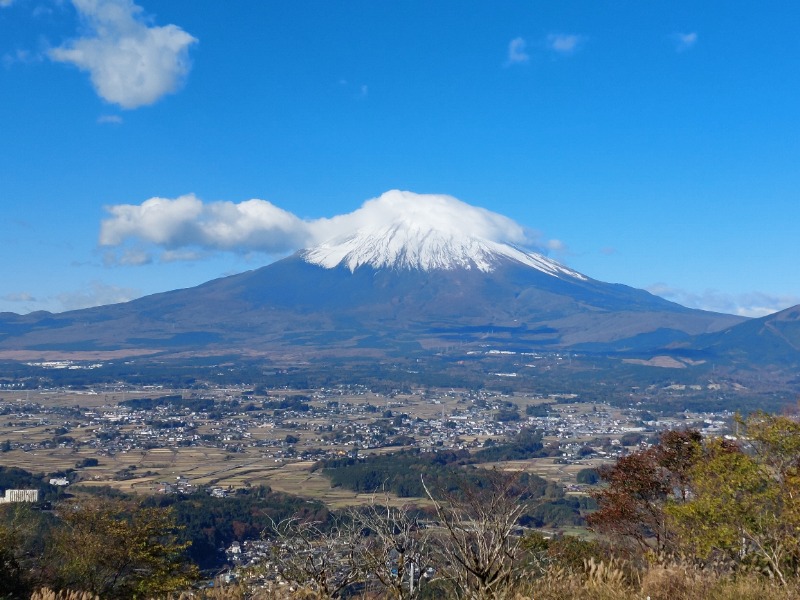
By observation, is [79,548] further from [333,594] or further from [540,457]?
[540,457]

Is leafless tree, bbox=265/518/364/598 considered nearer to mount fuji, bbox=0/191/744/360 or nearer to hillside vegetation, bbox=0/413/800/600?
hillside vegetation, bbox=0/413/800/600

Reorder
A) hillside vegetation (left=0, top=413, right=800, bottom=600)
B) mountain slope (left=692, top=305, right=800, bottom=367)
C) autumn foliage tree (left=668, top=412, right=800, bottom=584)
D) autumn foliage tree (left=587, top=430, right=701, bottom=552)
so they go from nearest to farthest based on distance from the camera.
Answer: hillside vegetation (left=0, top=413, right=800, bottom=600), autumn foliage tree (left=668, top=412, right=800, bottom=584), autumn foliage tree (left=587, top=430, right=701, bottom=552), mountain slope (left=692, top=305, right=800, bottom=367)

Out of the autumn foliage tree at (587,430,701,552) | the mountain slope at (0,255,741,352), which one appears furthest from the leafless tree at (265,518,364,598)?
the mountain slope at (0,255,741,352)

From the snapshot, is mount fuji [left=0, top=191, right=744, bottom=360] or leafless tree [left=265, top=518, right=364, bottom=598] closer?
leafless tree [left=265, top=518, right=364, bottom=598]

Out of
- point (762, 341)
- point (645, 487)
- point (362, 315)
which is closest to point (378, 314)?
point (362, 315)

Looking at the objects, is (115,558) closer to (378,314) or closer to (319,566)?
(319,566)

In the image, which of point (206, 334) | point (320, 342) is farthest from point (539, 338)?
point (206, 334)

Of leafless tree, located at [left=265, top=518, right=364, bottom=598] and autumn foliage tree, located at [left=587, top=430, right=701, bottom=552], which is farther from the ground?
leafless tree, located at [left=265, top=518, right=364, bottom=598]

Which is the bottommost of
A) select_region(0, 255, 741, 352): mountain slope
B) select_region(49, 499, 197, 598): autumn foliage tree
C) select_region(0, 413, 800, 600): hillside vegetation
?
select_region(49, 499, 197, 598): autumn foliage tree

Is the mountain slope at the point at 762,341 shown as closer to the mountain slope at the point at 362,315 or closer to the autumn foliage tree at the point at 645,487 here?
the mountain slope at the point at 362,315

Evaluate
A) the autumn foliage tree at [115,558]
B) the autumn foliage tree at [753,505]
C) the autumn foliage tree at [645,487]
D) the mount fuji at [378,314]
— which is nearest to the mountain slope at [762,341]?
the mount fuji at [378,314]

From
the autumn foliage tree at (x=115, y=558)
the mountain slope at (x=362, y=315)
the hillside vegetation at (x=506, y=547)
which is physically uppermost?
the mountain slope at (x=362, y=315)

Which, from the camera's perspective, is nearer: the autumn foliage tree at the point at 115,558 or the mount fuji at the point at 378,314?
the autumn foliage tree at the point at 115,558

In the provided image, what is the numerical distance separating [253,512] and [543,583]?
62.0 feet
